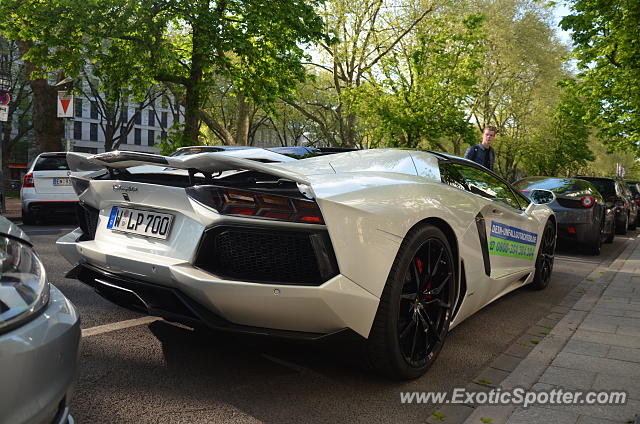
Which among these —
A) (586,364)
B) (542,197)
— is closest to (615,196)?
(542,197)

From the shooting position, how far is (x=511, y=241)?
4.49 meters

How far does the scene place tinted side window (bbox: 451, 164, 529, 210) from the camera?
4008 mm

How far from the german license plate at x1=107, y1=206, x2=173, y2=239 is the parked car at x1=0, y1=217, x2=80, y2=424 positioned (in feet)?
3.12

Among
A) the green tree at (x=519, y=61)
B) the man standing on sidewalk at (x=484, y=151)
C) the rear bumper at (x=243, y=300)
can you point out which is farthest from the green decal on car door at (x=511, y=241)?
the green tree at (x=519, y=61)

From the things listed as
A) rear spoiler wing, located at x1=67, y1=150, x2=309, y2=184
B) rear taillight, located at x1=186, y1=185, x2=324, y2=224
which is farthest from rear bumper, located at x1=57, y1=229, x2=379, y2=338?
rear spoiler wing, located at x1=67, y1=150, x2=309, y2=184

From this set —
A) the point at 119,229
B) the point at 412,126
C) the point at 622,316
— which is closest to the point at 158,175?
the point at 119,229

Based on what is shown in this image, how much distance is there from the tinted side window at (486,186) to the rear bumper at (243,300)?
1.77m

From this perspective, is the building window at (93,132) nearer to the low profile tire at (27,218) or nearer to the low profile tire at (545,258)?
the low profile tire at (27,218)

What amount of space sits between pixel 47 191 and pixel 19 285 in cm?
1027

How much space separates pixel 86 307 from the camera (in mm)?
4117

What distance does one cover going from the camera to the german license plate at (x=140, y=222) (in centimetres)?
271

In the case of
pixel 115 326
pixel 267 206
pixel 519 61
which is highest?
pixel 519 61

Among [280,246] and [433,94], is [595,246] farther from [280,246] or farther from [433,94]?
[433,94]

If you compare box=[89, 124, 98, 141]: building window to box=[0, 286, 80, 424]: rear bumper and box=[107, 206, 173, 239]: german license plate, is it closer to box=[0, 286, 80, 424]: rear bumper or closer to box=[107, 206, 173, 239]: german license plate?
box=[107, 206, 173, 239]: german license plate
